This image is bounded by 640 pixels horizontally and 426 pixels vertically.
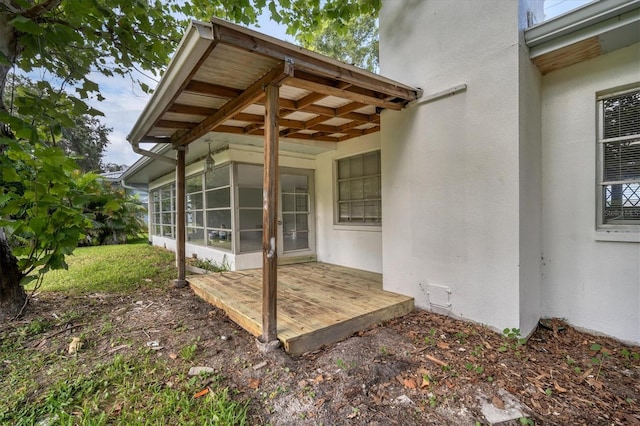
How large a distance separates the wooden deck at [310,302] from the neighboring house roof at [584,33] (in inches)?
118

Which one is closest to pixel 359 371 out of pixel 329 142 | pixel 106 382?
pixel 106 382

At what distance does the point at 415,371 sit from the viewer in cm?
227

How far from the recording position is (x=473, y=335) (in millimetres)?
2844

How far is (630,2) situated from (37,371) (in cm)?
561

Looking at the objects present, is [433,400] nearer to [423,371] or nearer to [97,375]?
[423,371]

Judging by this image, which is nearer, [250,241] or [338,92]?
[338,92]

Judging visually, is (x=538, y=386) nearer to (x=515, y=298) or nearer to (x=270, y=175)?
(x=515, y=298)

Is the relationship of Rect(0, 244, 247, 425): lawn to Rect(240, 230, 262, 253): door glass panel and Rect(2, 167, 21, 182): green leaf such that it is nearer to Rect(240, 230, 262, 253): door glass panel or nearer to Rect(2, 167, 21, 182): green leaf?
Rect(2, 167, 21, 182): green leaf

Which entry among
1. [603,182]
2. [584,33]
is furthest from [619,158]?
[584,33]

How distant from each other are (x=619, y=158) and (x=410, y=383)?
2898 mm

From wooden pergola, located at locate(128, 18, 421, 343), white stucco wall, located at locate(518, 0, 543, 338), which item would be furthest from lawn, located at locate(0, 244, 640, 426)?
wooden pergola, located at locate(128, 18, 421, 343)

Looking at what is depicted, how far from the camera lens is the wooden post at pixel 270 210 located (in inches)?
98.5

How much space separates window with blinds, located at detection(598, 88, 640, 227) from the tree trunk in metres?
6.59

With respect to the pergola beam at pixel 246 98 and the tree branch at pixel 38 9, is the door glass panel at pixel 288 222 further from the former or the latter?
the tree branch at pixel 38 9
